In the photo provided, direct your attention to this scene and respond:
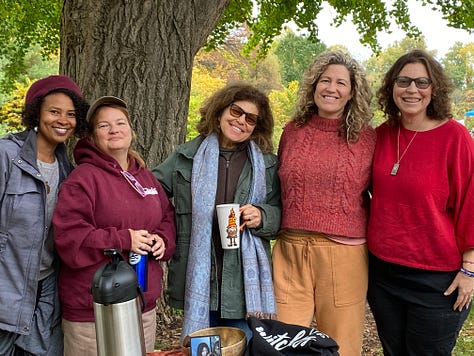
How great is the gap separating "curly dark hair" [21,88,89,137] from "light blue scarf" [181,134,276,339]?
61cm

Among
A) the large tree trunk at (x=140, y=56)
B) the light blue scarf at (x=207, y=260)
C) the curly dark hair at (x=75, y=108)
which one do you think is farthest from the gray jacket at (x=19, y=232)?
the large tree trunk at (x=140, y=56)

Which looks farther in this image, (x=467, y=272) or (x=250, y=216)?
(x=250, y=216)

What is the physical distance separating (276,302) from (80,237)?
1.12m

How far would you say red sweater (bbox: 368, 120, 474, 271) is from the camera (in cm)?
247

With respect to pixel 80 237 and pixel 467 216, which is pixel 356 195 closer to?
pixel 467 216

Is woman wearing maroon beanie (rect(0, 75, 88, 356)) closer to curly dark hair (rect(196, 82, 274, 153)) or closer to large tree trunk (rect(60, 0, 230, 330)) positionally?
curly dark hair (rect(196, 82, 274, 153))

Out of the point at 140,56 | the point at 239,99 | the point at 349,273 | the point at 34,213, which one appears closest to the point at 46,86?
the point at 34,213

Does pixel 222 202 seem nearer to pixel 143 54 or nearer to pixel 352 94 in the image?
pixel 352 94

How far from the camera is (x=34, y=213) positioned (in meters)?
2.26

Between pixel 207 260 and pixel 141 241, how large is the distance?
1.55 ft

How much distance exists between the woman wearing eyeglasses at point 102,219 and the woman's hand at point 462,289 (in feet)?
4.60

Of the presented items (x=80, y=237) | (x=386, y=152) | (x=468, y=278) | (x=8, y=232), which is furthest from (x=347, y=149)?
(x=8, y=232)

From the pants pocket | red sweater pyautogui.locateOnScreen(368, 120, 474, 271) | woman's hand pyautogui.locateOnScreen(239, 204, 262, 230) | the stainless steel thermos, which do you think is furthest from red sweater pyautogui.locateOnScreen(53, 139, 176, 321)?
red sweater pyautogui.locateOnScreen(368, 120, 474, 271)

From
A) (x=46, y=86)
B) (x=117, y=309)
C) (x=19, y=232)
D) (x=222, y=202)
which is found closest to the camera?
(x=117, y=309)
